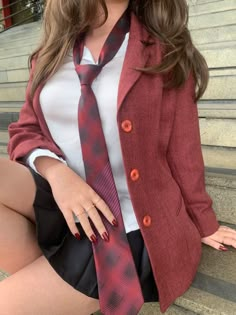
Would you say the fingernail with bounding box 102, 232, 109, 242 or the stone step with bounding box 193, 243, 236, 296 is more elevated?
the fingernail with bounding box 102, 232, 109, 242

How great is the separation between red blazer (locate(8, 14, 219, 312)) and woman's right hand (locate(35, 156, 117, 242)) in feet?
0.29

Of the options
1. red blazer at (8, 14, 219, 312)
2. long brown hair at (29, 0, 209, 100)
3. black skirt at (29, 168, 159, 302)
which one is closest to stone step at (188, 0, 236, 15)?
long brown hair at (29, 0, 209, 100)

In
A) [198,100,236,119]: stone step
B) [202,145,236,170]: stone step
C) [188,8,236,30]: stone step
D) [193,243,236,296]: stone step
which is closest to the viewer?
[193,243,236,296]: stone step

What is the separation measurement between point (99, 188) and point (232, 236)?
0.53 m

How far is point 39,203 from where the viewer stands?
95 centimetres

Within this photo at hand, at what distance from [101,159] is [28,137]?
23 centimetres

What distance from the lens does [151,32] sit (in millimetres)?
1038

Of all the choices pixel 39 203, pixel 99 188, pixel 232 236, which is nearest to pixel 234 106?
pixel 232 236

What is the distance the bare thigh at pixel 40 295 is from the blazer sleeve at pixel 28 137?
0.30 m

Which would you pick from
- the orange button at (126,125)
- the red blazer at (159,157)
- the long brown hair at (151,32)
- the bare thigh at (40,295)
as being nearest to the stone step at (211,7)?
the long brown hair at (151,32)

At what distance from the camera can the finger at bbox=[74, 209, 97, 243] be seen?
0.93m

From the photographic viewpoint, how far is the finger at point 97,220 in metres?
0.93

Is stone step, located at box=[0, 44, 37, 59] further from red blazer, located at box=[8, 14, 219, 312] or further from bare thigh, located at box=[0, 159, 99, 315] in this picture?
bare thigh, located at box=[0, 159, 99, 315]

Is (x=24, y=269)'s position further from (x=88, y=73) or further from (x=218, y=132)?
(x=218, y=132)
